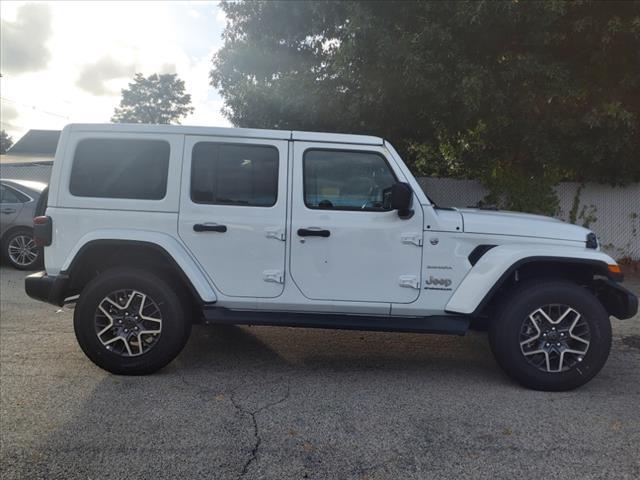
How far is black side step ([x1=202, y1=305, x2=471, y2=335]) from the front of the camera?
13.2 feet

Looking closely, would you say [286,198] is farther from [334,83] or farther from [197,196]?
[334,83]

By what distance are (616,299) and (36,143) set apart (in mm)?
51364

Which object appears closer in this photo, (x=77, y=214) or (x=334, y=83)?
(x=77, y=214)

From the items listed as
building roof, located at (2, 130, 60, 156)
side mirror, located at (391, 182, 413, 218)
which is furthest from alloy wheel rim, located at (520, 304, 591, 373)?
building roof, located at (2, 130, 60, 156)

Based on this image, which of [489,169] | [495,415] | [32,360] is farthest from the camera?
[489,169]

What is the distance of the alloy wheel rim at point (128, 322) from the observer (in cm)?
407

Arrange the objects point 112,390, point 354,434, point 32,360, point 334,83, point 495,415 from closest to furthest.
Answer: point 354,434
point 495,415
point 112,390
point 32,360
point 334,83

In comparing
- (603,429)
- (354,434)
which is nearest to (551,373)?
(603,429)

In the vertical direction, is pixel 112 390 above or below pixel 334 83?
below

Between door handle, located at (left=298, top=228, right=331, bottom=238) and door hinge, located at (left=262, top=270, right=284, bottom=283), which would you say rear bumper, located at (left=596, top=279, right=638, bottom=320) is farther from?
door hinge, located at (left=262, top=270, right=284, bottom=283)

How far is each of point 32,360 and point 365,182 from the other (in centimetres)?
327

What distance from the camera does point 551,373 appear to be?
13.0 feet

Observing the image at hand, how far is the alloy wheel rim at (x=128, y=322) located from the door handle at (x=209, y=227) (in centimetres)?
68

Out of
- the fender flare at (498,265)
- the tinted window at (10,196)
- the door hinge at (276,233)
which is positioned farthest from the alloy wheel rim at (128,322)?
the tinted window at (10,196)
